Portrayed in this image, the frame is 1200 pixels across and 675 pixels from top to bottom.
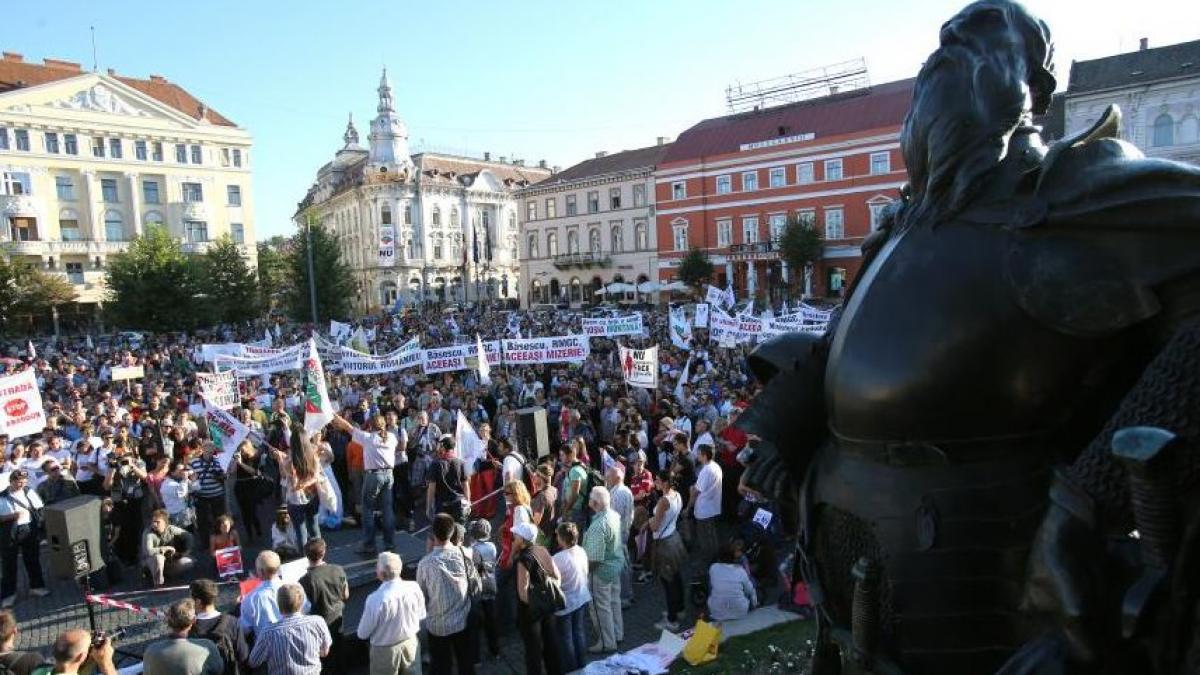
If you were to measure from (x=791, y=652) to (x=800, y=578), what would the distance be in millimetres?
5356

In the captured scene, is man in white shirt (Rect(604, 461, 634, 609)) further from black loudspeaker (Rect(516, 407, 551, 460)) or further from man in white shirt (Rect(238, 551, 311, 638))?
man in white shirt (Rect(238, 551, 311, 638))

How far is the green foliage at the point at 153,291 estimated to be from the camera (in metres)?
47.8

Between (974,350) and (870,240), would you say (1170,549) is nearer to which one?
(974,350)

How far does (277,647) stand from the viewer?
614 cm

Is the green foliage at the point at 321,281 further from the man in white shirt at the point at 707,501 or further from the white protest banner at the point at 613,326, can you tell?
the man in white shirt at the point at 707,501

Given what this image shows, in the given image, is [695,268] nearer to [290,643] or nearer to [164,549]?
[164,549]

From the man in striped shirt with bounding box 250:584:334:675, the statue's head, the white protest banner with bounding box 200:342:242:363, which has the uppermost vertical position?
the statue's head

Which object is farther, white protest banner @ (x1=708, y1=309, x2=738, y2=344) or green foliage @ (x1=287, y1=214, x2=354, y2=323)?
green foliage @ (x1=287, y1=214, x2=354, y2=323)

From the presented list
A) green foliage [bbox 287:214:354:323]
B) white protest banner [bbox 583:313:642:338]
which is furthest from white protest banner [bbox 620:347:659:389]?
green foliage [bbox 287:214:354:323]

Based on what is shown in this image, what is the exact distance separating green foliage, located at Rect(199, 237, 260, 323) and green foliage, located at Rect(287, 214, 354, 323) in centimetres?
352

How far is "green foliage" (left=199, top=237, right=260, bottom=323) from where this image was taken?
52.3 meters

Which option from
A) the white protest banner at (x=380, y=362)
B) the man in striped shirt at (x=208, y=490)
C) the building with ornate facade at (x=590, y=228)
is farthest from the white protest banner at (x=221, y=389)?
the building with ornate facade at (x=590, y=228)

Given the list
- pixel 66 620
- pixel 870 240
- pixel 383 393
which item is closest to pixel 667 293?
pixel 383 393

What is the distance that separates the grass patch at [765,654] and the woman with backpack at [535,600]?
118 cm
